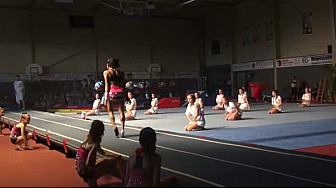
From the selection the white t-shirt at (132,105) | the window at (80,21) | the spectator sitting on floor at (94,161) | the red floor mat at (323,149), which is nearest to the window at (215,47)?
the window at (80,21)

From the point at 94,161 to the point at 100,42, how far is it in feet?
73.5

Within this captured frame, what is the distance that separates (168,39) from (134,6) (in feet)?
33.8

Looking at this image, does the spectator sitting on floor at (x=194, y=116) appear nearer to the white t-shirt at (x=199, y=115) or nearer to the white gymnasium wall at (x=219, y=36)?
the white t-shirt at (x=199, y=115)

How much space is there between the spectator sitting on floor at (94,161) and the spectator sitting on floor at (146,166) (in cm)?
118

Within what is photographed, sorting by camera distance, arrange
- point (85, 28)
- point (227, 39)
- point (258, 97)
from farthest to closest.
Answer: point (227, 39) < point (85, 28) < point (258, 97)

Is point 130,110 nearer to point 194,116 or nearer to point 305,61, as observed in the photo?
point 194,116

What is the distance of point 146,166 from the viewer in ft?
11.6

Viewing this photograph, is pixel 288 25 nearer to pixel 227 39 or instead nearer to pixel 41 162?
pixel 227 39

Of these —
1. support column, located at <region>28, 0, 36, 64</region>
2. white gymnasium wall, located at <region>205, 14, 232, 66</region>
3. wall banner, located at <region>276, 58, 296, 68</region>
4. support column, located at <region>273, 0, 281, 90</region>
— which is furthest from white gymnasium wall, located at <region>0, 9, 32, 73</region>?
wall banner, located at <region>276, 58, 296, 68</region>

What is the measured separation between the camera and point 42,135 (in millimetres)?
8594

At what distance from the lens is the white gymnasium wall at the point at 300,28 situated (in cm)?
2011

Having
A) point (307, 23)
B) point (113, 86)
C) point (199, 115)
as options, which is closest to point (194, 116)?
point (199, 115)

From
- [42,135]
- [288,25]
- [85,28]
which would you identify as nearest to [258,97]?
[288,25]

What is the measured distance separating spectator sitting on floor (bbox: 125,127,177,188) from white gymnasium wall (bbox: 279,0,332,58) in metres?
19.0
